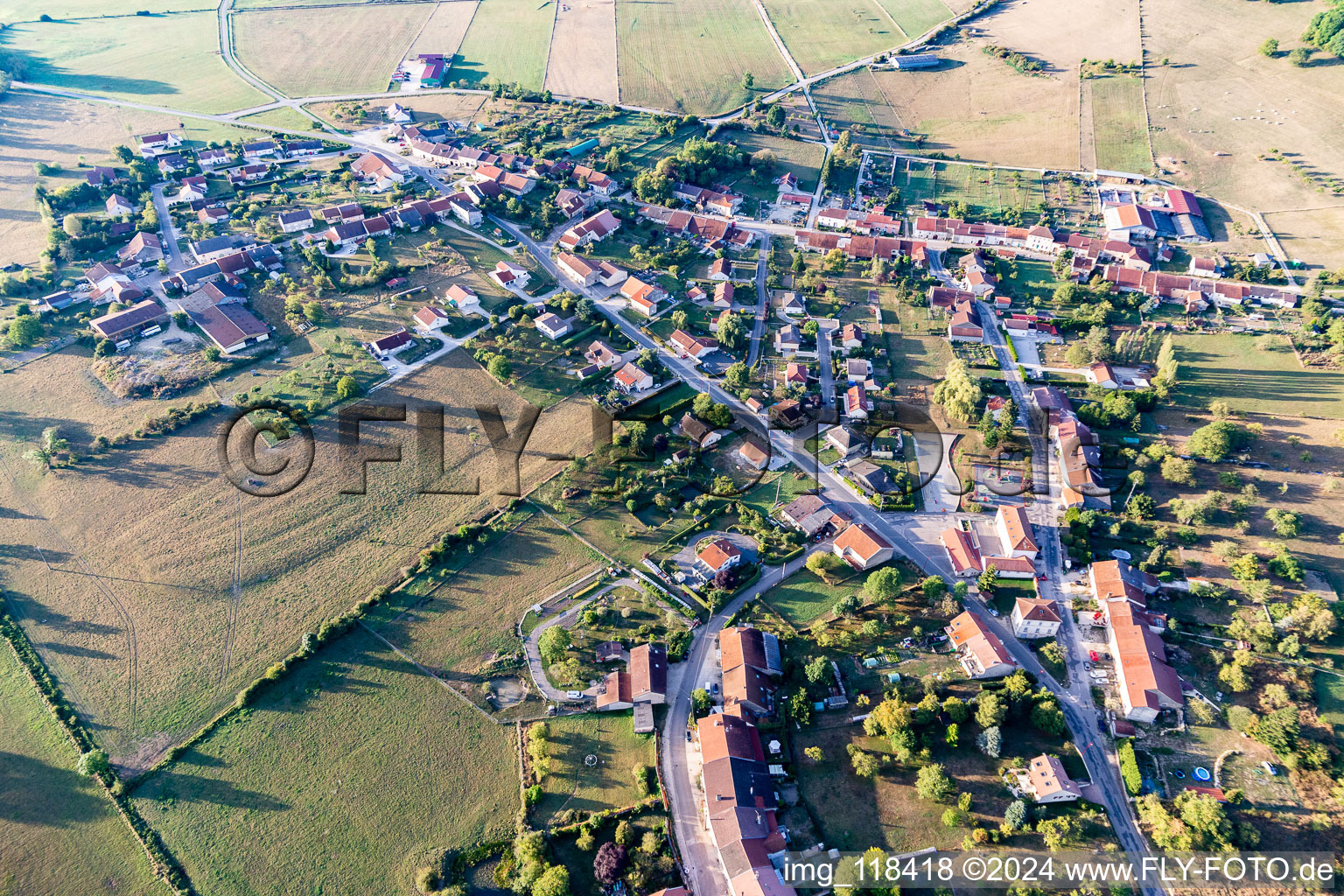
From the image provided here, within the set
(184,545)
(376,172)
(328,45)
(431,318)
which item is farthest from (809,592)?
(328,45)

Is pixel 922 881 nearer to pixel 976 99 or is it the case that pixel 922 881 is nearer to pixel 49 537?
pixel 49 537

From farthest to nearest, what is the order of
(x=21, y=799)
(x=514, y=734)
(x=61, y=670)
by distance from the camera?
(x=61, y=670) < (x=514, y=734) < (x=21, y=799)

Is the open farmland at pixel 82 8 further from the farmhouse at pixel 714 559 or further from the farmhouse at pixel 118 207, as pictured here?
the farmhouse at pixel 714 559

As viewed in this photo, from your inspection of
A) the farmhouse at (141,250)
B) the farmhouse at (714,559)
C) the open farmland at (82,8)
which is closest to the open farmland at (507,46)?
the farmhouse at (141,250)

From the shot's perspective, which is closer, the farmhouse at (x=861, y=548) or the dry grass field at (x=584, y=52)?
the farmhouse at (x=861, y=548)

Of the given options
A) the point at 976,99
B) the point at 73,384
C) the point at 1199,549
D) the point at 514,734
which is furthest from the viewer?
the point at 976,99

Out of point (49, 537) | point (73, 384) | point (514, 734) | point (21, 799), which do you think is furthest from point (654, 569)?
point (73, 384)

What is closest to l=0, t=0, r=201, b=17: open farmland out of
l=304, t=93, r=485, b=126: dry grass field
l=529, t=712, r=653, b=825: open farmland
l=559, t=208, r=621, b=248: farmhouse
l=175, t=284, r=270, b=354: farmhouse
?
l=304, t=93, r=485, b=126: dry grass field
